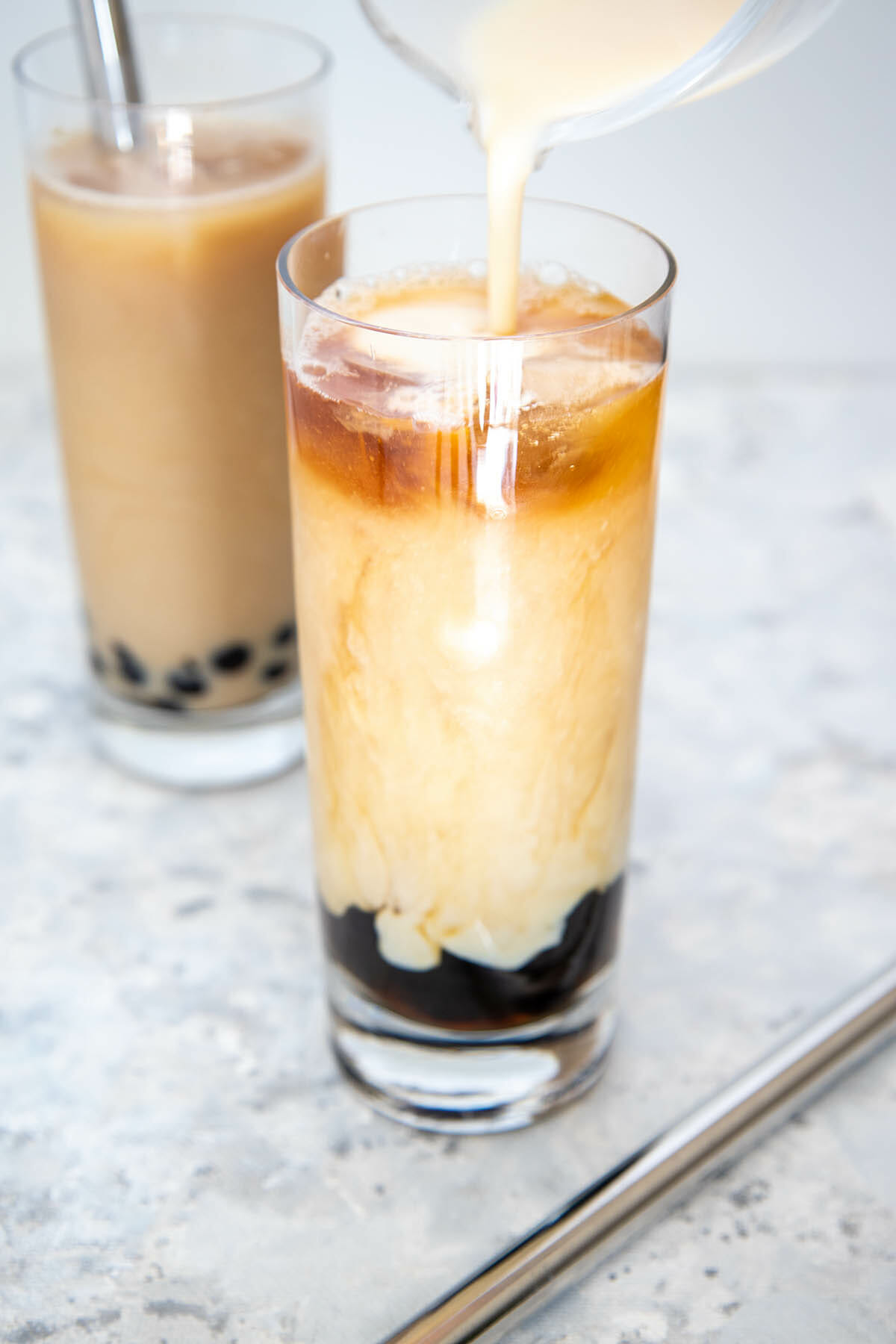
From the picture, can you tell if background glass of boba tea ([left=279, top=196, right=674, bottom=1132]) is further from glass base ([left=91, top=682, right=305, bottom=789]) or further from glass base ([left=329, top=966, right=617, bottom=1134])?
glass base ([left=91, top=682, right=305, bottom=789])

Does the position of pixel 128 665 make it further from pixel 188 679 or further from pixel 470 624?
pixel 470 624

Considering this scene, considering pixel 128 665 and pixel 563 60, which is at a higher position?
pixel 563 60

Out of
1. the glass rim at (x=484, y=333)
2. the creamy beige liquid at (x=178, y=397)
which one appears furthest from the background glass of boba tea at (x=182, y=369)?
the glass rim at (x=484, y=333)

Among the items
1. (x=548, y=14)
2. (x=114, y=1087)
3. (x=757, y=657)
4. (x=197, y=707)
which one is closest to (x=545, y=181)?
(x=757, y=657)

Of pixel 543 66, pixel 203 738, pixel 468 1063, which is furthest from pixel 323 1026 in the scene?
pixel 543 66

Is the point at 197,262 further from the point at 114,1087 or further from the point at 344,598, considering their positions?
the point at 114,1087

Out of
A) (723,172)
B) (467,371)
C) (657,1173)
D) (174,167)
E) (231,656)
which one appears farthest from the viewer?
(723,172)
